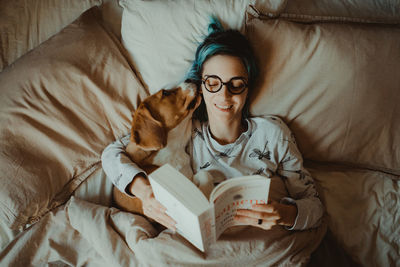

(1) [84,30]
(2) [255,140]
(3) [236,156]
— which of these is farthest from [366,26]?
(1) [84,30]

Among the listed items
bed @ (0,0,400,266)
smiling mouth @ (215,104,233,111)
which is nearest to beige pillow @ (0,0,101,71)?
bed @ (0,0,400,266)

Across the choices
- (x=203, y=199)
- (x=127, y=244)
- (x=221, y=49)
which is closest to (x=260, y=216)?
(x=203, y=199)

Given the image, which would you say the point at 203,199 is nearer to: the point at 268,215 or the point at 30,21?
the point at 268,215

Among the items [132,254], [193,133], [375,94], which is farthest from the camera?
[193,133]

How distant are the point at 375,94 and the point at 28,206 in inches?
57.3

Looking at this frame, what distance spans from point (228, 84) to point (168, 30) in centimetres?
42

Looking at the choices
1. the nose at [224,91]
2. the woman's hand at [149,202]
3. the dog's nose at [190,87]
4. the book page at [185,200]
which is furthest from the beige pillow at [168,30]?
the book page at [185,200]

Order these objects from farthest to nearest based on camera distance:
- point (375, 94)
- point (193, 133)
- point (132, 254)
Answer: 1. point (193, 133)
2. point (375, 94)
3. point (132, 254)

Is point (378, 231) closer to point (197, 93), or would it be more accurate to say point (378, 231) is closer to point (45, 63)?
point (197, 93)

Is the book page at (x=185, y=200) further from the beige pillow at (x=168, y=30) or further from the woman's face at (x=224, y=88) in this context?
the beige pillow at (x=168, y=30)

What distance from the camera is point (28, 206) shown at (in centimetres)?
99

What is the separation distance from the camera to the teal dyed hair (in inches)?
39.8

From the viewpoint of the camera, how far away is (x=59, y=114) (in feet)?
3.58

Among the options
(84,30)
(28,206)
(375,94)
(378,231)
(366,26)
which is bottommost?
(378,231)
